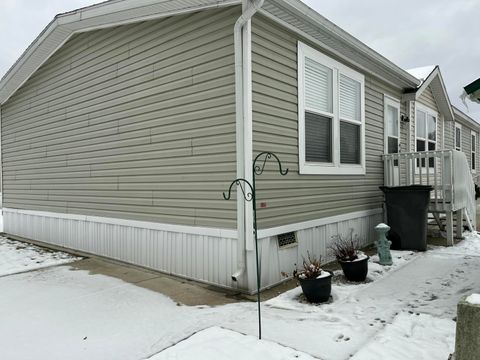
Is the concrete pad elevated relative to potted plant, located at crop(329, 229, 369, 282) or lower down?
lower down

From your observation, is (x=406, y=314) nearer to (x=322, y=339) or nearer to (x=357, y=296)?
(x=357, y=296)

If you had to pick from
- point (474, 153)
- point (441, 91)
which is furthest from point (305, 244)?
point (474, 153)

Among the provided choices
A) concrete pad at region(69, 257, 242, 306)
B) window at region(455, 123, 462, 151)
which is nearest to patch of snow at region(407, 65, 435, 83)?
window at region(455, 123, 462, 151)

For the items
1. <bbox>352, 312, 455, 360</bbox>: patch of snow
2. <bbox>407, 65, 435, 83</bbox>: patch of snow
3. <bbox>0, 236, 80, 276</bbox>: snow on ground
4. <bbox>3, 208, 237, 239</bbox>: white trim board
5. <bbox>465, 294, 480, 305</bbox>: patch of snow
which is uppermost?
<bbox>407, 65, 435, 83</bbox>: patch of snow

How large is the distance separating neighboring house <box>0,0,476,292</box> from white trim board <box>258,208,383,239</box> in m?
0.03

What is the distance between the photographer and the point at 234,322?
3.25 m

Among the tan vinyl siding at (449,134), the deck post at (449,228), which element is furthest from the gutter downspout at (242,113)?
the tan vinyl siding at (449,134)

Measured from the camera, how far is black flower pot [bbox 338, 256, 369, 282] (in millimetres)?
4375

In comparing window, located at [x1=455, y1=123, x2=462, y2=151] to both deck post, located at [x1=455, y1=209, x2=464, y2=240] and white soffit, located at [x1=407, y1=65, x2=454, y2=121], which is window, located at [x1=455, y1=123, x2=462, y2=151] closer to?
white soffit, located at [x1=407, y1=65, x2=454, y2=121]

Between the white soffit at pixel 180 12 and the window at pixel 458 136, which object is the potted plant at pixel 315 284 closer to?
the white soffit at pixel 180 12

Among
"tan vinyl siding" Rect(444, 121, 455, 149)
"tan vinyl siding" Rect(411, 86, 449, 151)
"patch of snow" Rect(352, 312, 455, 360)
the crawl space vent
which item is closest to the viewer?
"patch of snow" Rect(352, 312, 455, 360)

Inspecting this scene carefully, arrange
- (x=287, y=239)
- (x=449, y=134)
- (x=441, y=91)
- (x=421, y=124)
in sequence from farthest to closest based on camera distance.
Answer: (x=449, y=134), (x=441, y=91), (x=421, y=124), (x=287, y=239)

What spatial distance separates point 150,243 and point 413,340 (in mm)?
3565

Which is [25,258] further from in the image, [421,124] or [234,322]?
[421,124]
